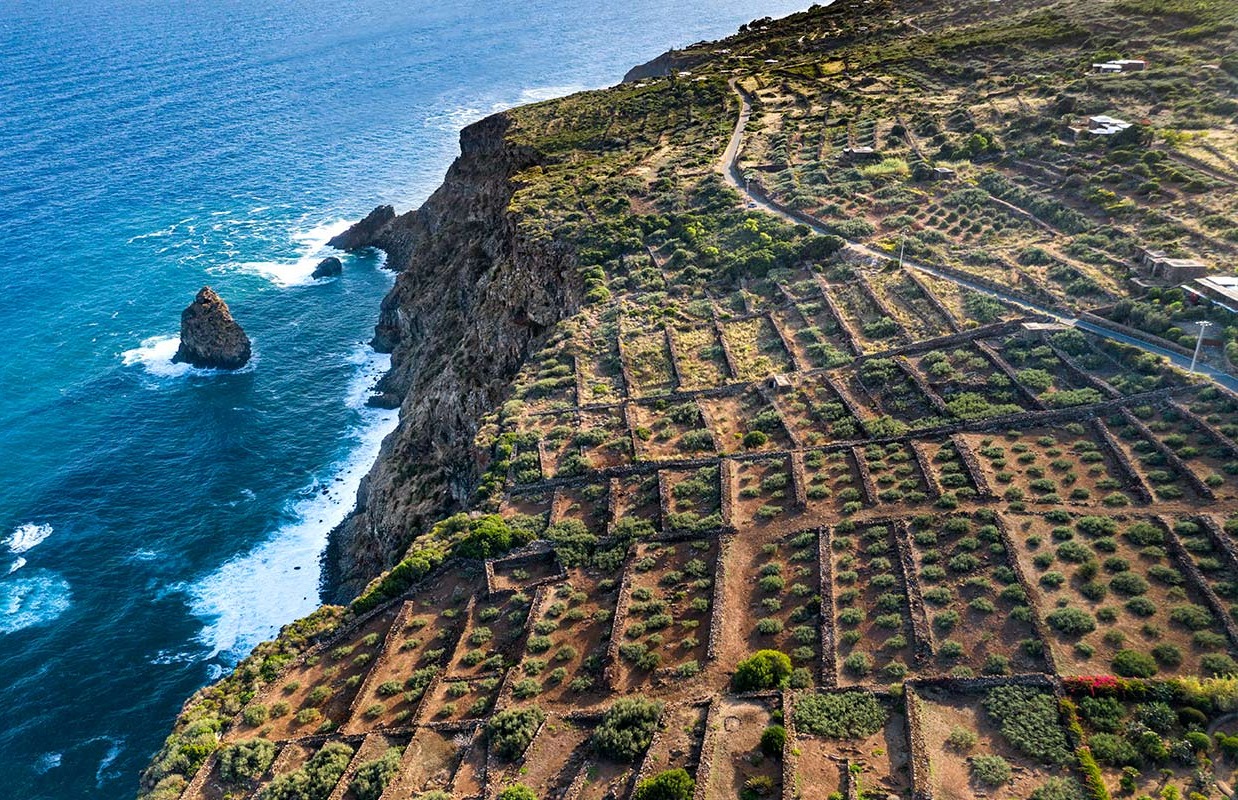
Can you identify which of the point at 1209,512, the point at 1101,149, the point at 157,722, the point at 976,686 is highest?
the point at 1101,149

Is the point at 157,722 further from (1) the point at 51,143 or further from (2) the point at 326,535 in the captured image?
(1) the point at 51,143

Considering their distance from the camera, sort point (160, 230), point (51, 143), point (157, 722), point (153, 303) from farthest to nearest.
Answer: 1. point (51, 143)
2. point (160, 230)
3. point (153, 303)
4. point (157, 722)

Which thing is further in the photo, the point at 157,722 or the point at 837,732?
the point at 157,722

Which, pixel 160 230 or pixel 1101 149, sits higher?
pixel 1101 149

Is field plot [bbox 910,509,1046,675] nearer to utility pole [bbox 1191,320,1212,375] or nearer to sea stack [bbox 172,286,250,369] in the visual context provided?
utility pole [bbox 1191,320,1212,375]

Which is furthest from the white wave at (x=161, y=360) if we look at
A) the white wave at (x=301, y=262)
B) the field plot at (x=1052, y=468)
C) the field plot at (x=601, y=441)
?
the field plot at (x=1052, y=468)

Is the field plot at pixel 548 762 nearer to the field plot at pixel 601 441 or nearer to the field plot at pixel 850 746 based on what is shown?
the field plot at pixel 850 746

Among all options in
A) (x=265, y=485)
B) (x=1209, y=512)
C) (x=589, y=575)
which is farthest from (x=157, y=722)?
(x=1209, y=512)
